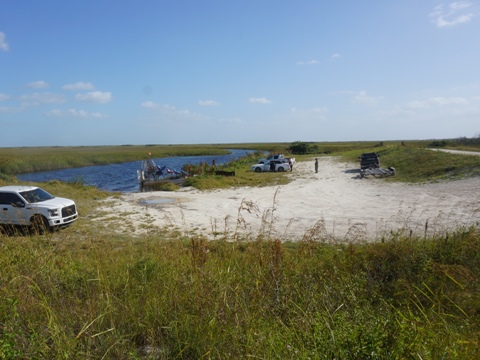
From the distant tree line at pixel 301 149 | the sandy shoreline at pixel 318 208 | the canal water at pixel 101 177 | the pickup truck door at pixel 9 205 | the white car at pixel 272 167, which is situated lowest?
the canal water at pixel 101 177

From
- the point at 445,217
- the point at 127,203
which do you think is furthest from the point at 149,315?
the point at 127,203

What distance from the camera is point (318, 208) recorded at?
55.3 ft

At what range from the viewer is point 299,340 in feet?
9.80

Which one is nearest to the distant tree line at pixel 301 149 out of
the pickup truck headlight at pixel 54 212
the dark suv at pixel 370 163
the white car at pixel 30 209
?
the dark suv at pixel 370 163

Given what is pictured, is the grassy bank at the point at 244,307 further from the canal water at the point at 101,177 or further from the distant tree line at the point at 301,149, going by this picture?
the distant tree line at the point at 301,149

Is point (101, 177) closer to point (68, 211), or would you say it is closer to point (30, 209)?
point (68, 211)

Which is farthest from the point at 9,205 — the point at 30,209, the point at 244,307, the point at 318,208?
the point at 318,208

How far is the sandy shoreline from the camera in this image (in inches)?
469

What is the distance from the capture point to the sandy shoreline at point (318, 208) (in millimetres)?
11914

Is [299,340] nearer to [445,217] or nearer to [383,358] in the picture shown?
[383,358]

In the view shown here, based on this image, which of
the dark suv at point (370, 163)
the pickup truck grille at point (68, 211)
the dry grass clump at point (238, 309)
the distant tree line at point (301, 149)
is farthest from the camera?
the distant tree line at point (301, 149)

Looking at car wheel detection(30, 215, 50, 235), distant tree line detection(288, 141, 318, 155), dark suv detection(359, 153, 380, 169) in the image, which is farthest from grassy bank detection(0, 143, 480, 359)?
distant tree line detection(288, 141, 318, 155)

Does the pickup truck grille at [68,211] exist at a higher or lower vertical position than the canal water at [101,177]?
higher

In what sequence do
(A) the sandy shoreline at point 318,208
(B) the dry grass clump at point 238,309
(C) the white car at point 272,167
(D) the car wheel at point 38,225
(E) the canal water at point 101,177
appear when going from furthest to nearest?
(C) the white car at point 272,167
(E) the canal water at point 101,177
(A) the sandy shoreline at point 318,208
(D) the car wheel at point 38,225
(B) the dry grass clump at point 238,309
